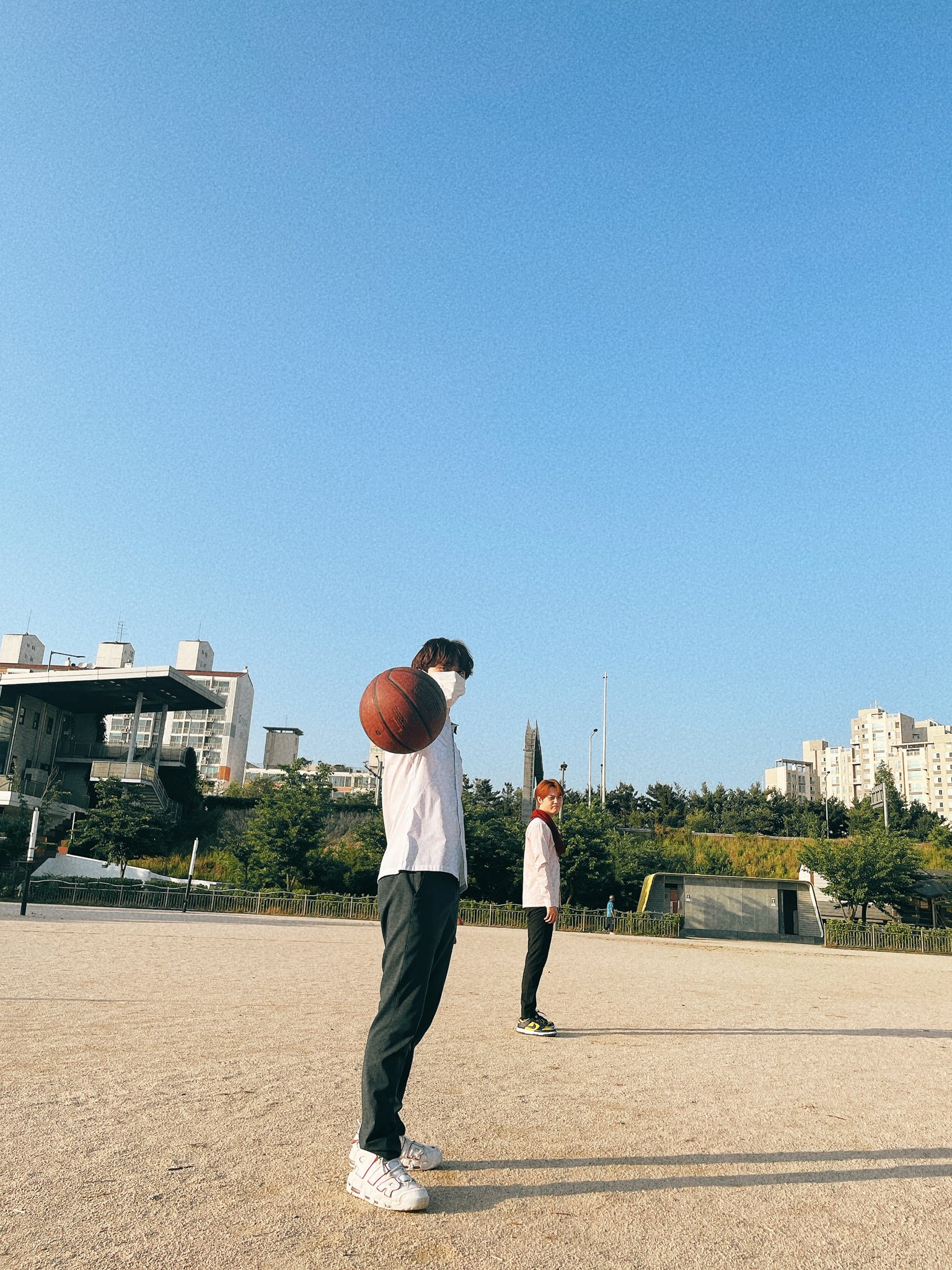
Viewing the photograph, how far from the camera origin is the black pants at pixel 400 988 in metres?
3.05

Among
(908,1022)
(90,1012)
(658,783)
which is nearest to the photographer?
(90,1012)

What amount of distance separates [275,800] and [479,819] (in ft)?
31.5

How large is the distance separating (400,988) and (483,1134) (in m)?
1.01

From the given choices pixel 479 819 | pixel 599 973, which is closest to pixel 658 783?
pixel 479 819

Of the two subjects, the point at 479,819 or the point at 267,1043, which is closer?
the point at 267,1043

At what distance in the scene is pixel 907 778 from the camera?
591ft

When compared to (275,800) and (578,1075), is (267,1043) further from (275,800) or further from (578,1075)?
(275,800)

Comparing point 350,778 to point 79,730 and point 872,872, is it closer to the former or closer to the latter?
point 79,730

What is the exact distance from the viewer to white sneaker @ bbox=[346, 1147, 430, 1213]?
2834 mm

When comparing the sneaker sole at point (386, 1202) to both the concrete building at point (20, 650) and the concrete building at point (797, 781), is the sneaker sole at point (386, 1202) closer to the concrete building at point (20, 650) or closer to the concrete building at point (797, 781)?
the concrete building at point (20, 650)

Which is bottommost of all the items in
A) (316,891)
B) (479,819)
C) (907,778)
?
(316,891)

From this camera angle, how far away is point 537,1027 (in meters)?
6.36

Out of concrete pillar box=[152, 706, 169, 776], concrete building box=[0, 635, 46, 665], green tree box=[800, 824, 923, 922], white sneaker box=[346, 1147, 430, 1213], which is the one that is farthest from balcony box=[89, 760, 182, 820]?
concrete building box=[0, 635, 46, 665]

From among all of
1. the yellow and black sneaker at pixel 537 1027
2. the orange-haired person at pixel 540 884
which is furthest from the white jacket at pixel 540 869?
the yellow and black sneaker at pixel 537 1027
